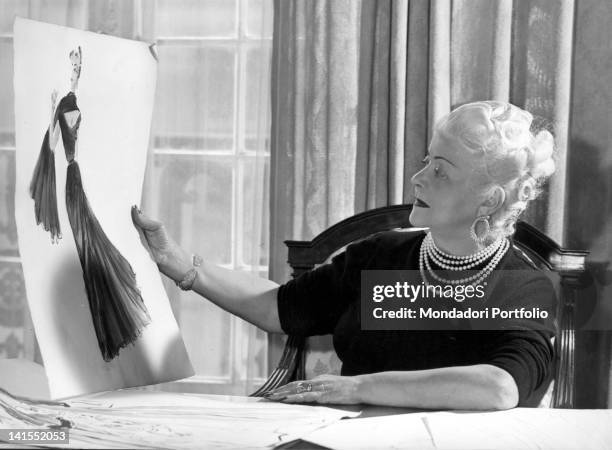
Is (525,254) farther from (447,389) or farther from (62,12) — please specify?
(62,12)

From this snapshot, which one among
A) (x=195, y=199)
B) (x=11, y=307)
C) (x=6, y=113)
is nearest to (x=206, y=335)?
(x=195, y=199)

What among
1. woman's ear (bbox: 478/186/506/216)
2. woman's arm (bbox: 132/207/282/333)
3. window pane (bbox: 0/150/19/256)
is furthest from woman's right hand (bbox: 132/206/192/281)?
window pane (bbox: 0/150/19/256)

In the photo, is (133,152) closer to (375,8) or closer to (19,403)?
(19,403)

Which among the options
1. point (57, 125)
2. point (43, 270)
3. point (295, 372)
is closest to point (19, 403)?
point (43, 270)

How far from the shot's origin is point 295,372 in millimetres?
1393

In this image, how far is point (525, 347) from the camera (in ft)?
3.40

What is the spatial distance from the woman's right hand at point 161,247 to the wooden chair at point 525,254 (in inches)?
10.6

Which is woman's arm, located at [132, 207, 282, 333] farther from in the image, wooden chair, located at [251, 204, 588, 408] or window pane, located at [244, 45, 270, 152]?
window pane, located at [244, 45, 270, 152]

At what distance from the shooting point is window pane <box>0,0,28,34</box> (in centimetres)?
187

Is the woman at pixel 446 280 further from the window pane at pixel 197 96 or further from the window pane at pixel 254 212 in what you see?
the window pane at pixel 197 96

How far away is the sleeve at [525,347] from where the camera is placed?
100cm

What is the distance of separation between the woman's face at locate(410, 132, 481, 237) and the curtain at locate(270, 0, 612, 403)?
521 mm

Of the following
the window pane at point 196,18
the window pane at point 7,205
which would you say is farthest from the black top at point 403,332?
the window pane at point 7,205

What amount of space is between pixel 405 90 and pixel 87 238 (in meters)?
0.93
